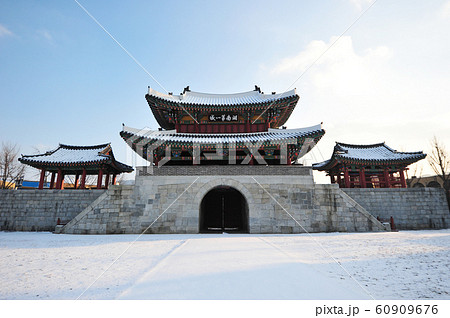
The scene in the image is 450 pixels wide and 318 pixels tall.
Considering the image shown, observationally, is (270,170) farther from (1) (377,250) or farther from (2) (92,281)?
(2) (92,281)

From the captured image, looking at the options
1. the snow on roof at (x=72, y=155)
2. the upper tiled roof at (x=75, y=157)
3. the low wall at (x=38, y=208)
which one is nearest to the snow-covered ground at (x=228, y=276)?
the low wall at (x=38, y=208)

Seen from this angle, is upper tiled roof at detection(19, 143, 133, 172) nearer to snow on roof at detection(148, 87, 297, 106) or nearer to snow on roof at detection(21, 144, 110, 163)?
snow on roof at detection(21, 144, 110, 163)

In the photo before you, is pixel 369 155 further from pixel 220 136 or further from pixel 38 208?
pixel 38 208

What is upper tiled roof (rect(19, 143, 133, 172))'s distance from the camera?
16.2 meters

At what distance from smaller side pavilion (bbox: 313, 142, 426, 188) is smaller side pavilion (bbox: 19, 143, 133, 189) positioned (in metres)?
17.8

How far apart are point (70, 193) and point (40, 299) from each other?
41.3 feet

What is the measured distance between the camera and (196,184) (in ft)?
39.4

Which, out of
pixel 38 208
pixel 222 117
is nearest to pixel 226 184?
pixel 222 117

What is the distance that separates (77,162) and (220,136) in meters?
11.4

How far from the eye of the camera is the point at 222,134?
14.5 meters

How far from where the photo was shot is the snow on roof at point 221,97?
47.6ft

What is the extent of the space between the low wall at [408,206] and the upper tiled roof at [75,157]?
17.6 meters

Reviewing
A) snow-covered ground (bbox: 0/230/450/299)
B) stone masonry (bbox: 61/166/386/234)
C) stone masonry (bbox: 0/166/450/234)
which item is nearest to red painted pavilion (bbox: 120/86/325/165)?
stone masonry (bbox: 0/166/450/234)

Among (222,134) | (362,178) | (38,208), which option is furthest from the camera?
(362,178)
